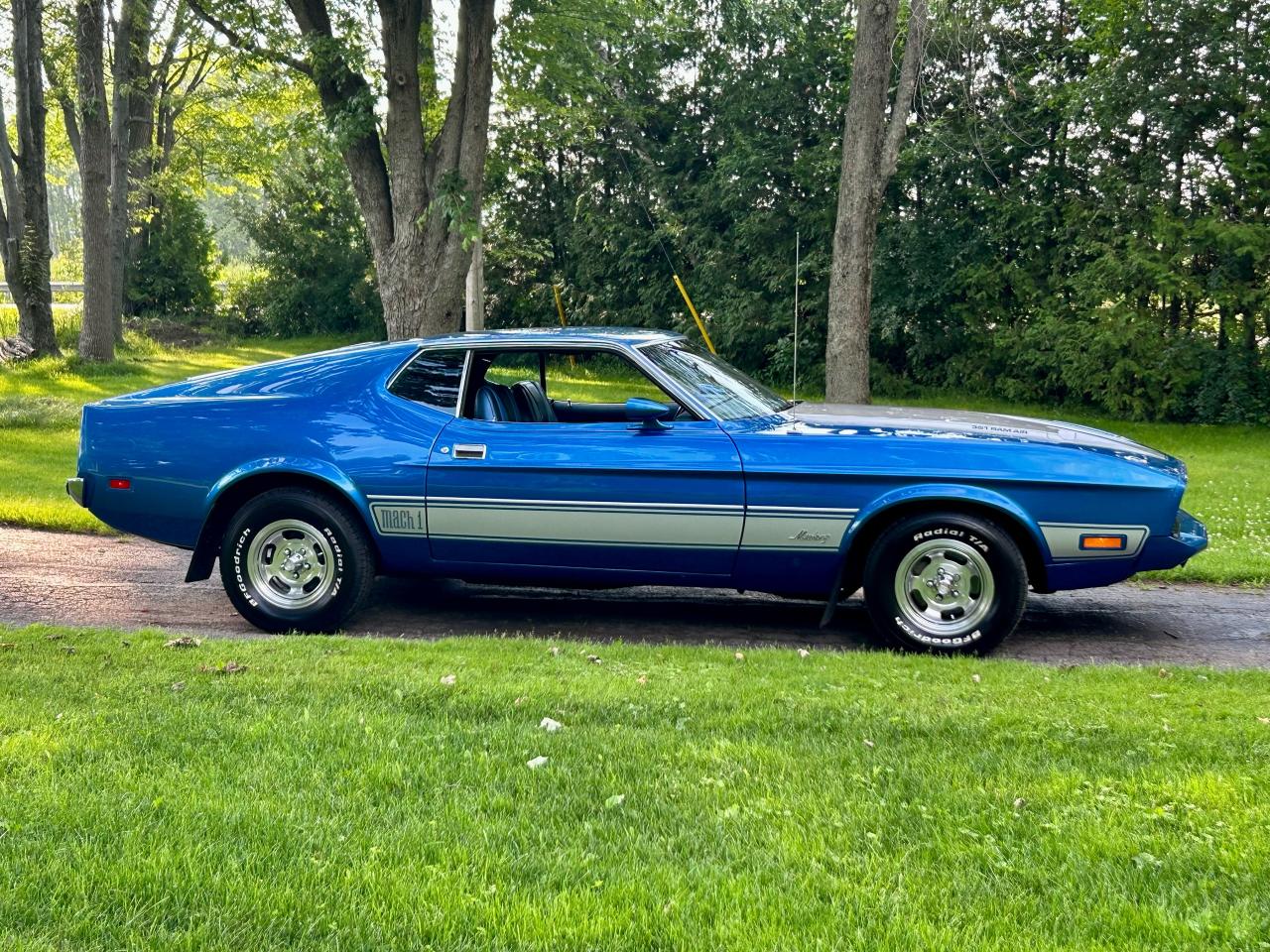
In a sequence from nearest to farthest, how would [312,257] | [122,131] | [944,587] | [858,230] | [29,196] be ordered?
[944,587] → [858,230] → [29,196] → [122,131] → [312,257]

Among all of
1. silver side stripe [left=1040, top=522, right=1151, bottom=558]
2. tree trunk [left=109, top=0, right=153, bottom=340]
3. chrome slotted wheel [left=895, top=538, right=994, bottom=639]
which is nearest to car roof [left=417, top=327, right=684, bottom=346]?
chrome slotted wheel [left=895, top=538, right=994, bottom=639]

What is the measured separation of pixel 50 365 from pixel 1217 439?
774 inches

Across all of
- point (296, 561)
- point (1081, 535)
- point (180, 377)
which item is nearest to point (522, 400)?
point (296, 561)

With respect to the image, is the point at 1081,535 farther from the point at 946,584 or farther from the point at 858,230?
the point at 858,230

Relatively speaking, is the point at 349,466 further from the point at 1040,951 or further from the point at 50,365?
the point at 50,365

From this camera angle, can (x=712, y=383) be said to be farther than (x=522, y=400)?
No

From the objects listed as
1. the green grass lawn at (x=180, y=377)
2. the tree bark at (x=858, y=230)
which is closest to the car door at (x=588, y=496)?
the green grass lawn at (x=180, y=377)

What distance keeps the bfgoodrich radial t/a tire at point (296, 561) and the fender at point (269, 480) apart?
0.09 meters

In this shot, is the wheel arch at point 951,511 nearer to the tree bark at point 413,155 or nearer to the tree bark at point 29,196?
the tree bark at point 413,155

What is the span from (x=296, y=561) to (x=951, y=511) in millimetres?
3569

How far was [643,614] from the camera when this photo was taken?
22.3 feet

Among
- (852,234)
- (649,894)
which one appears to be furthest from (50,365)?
(649,894)

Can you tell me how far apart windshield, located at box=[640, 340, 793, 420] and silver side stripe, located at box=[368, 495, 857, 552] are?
0.61 metres

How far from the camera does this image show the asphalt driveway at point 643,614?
6094mm
